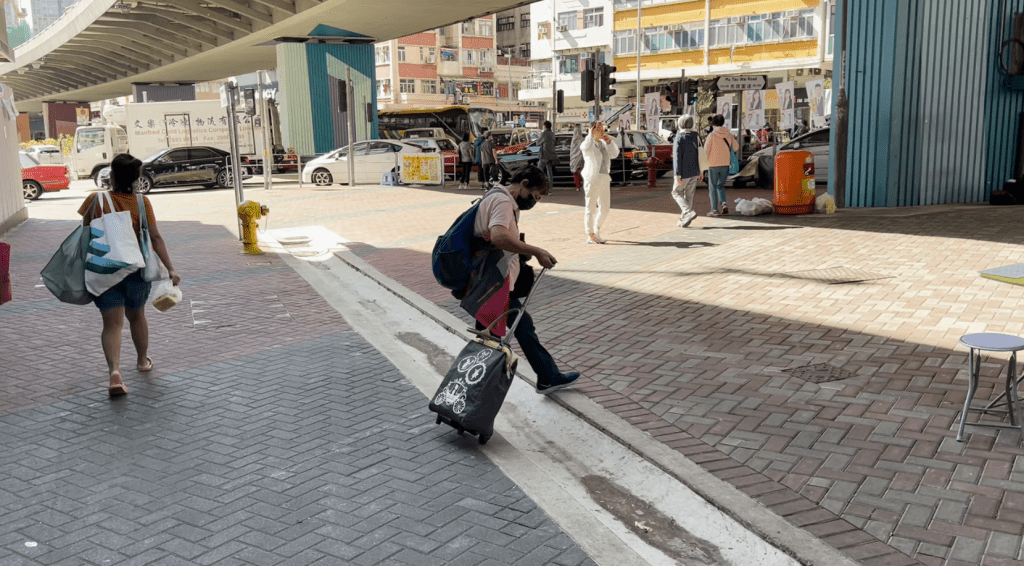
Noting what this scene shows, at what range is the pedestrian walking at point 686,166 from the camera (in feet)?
43.6

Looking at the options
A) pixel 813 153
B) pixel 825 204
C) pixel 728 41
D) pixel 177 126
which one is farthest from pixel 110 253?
pixel 728 41

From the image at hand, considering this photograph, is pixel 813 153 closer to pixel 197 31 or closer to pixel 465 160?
pixel 465 160

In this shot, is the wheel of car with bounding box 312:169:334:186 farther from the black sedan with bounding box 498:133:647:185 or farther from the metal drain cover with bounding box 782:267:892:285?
the metal drain cover with bounding box 782:267:892:285

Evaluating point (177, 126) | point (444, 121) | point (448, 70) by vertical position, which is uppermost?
point (448, 70)

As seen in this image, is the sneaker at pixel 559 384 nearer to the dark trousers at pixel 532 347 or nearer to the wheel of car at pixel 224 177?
the dark trousers at pixel 532 347

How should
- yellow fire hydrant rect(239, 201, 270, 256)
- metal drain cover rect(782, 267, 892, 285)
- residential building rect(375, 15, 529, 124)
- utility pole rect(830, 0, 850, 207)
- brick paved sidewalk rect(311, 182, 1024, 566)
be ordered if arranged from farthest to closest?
residential building rect(375, 15, 529, 124)
utility pole rect(830, 0, 850, 207)
yellow fire hydrant rect(239, 201, 270, 256)
metal drain cover rect(782, 267, 892, 285)
brick paved sidewalk rect(311, 182, 1024, 566)

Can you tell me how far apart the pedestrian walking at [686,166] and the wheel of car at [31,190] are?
20.1 metres

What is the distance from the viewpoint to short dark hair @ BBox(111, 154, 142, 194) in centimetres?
569

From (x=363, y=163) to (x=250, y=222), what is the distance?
1418 cm

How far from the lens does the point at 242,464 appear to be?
14.9ft

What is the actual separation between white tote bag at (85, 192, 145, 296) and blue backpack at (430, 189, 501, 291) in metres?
2.09

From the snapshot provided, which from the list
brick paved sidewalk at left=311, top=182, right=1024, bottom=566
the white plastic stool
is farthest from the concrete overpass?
the white plastic stool

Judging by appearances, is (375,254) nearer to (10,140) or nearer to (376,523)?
(376,523)

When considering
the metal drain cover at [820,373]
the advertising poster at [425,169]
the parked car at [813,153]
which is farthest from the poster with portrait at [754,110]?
the metal drain cover at [820,373]
